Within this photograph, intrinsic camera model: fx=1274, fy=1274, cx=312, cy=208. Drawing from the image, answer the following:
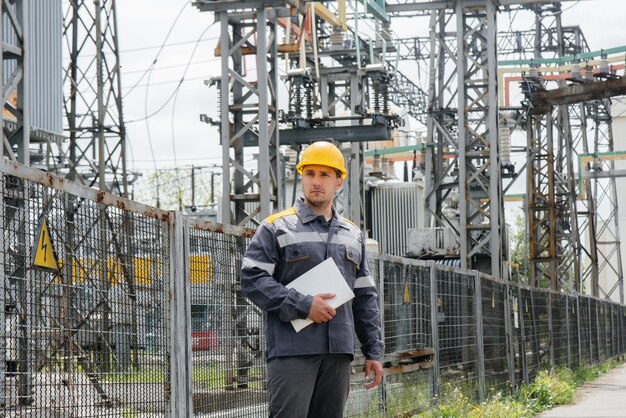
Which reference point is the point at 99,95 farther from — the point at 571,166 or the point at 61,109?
the point at 571,166

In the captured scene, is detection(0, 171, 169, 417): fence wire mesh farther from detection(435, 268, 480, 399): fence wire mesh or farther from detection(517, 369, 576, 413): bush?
detection(517, 369, 576, 413): bush

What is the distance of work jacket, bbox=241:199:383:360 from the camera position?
6.20 metres

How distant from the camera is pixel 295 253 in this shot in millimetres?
6359

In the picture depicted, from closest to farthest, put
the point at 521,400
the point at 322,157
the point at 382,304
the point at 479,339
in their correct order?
the point at 322,157
the point at 382,304
the point at 479,339
the point at 521,400

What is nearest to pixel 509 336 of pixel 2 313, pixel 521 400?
pixel 521 400

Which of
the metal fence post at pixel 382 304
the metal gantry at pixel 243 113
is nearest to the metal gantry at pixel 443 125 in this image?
the metal gantry at pixel 243 113

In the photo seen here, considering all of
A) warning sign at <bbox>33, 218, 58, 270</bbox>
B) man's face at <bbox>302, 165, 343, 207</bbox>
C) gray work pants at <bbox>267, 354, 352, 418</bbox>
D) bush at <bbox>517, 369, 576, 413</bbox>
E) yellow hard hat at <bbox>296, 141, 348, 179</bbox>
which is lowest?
bush at <bbox>517, 369, 576, 413</bbox>

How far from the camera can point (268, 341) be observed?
640 cm

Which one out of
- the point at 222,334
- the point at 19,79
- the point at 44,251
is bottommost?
the point at 222,334

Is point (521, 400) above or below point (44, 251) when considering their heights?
below

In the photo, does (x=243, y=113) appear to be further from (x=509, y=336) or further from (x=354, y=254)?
(x=354, y=254)

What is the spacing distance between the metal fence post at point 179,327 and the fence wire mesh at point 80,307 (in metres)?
0.06

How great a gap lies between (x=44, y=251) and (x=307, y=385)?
167 centimetres

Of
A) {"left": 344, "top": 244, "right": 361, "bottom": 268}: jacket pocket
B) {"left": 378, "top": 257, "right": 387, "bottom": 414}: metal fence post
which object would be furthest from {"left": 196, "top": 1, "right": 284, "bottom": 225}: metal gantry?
{"left": 344, "top": 244, "right": 361, "bottom": 268}: jacket pocket
